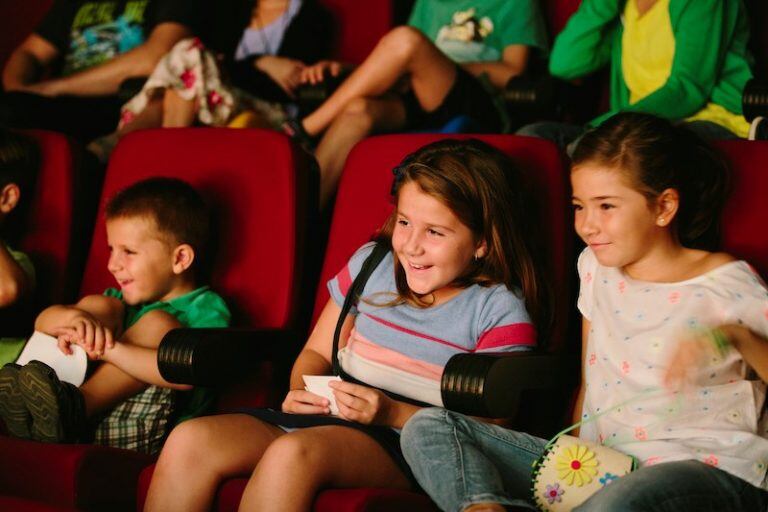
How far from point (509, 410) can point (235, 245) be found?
0.68 meters

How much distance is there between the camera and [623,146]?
1411 millimetres

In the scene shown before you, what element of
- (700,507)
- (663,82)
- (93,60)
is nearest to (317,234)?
(663,82)

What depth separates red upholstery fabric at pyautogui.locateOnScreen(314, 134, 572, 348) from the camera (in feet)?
5.28

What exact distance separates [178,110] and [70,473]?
1.19 m

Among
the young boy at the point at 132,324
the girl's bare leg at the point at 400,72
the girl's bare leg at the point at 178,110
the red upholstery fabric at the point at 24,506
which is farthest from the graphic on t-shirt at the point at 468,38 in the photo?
the red upholstery fabric at the point at 24,506

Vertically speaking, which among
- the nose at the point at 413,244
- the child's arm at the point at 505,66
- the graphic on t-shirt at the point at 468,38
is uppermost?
the graphic on t-shirt at the point at 468,38

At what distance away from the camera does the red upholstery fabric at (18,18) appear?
3.21m

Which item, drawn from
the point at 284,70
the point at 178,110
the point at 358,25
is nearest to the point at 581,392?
the point at 178,110

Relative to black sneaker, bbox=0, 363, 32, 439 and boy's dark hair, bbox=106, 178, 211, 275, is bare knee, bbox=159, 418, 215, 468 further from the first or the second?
boy's dark hair, bbox=106, 178, 211, 275

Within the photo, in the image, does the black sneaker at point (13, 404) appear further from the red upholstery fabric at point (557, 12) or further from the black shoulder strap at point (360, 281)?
the red upholstery fabric at point (557, 12)

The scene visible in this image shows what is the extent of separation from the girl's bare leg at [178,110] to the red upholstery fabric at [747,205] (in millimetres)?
1250

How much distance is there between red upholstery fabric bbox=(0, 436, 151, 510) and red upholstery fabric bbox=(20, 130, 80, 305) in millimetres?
527

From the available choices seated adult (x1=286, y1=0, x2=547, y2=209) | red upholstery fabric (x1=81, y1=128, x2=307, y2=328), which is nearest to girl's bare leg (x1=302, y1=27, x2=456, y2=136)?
seated adult (x1=286, y1=0, x2=547, y2=209)

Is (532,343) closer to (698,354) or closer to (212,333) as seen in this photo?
(698,354)
